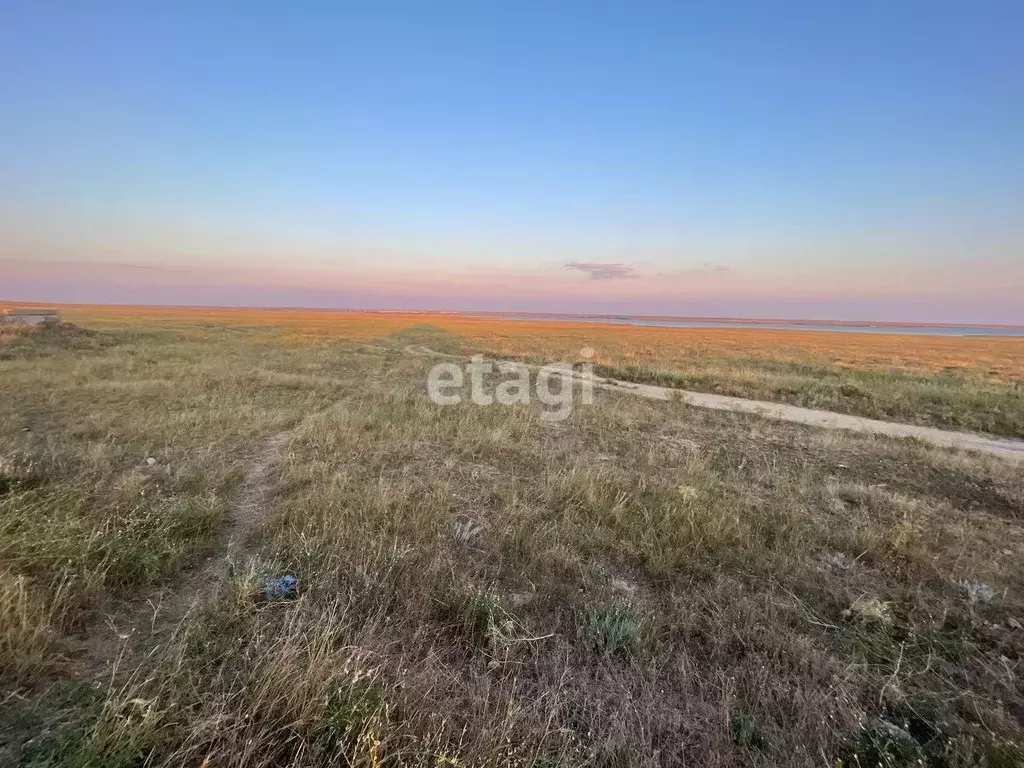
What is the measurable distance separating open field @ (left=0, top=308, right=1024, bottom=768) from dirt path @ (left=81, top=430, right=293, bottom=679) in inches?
1.2

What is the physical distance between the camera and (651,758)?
2787 mm

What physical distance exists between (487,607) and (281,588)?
1.86 meters

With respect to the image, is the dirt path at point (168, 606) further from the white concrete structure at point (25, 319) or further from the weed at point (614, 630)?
the white concrete structure at point (25, 319)

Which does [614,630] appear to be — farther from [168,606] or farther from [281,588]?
[168,606]

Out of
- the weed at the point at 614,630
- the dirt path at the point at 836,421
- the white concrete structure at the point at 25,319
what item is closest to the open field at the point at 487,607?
the weed at the point at 614,630

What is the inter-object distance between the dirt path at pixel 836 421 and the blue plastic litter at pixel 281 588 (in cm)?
1545

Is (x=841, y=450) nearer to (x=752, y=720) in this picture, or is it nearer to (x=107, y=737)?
(x=752, y=720)

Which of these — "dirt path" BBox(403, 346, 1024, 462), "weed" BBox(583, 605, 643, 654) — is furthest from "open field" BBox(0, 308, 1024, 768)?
"dirt path" BBox(403, 346, 1024, 462)

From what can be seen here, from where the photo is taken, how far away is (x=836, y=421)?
15.6 metres

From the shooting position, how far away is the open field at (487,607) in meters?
2.66

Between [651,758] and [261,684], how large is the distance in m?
2.42

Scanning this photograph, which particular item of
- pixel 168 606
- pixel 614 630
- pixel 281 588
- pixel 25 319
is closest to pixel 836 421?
pixel 614 630

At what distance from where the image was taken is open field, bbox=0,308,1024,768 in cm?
266

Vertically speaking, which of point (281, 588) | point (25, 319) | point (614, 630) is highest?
point (25, 319)
